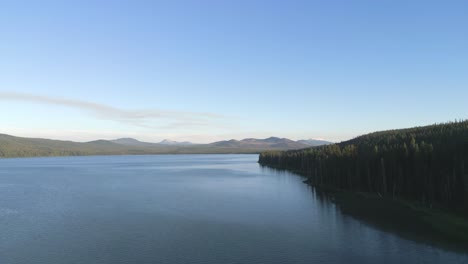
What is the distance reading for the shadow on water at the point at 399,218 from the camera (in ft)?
112

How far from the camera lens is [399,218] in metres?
43.3

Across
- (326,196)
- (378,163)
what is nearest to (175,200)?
(326,196)

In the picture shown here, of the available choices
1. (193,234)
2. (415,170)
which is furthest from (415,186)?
(193,234)

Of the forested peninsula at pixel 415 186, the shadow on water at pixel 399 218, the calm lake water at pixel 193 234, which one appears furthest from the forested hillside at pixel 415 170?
the calm lake water at pixel 193 234

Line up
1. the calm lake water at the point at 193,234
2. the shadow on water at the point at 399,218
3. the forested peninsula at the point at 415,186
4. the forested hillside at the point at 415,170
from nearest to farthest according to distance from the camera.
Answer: the calm lake water at the point at 193,234 → the shadow on water at the point at 399,218 → the forested peninsula at the point at 415,186 → the forested hillside at the point at 415,170

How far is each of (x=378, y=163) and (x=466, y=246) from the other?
30.4 m

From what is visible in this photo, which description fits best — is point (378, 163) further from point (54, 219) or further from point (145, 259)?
point (54, 219)

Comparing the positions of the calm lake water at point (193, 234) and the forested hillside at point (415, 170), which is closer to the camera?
the calm lake water at point (193, 234)

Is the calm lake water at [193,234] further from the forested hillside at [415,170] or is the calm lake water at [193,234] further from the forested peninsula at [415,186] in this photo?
the forested hillside at [415,170]

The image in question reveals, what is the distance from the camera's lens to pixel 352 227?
131 ft

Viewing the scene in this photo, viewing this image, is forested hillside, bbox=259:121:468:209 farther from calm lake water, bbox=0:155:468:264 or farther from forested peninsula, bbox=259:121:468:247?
calm lake water, bbox=0:155:468:264

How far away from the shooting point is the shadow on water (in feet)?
112

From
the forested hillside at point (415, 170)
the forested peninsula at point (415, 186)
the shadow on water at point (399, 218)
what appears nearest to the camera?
the shadow on water at point (399, 218)

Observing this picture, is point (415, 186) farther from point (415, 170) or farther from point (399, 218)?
point (399, 218)
